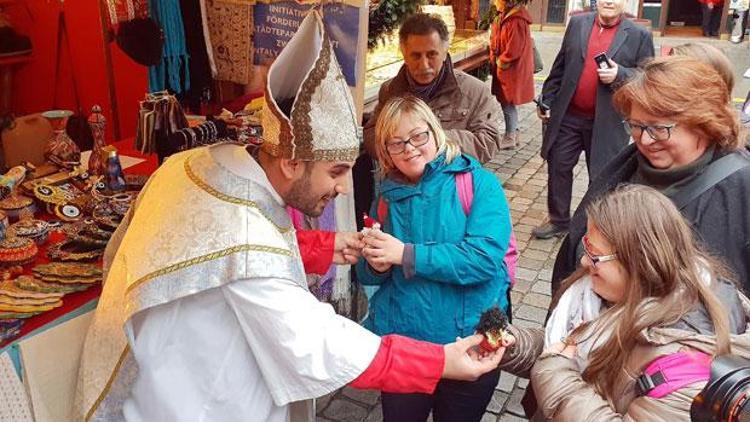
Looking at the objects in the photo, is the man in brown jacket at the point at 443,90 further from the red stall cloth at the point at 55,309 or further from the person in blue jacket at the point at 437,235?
the red stall cloth at the point at 55,309

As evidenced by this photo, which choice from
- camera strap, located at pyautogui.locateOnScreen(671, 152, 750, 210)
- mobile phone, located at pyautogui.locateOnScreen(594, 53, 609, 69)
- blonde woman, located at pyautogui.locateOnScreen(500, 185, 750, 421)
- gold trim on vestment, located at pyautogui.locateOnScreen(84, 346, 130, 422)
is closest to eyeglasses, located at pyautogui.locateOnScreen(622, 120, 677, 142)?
camera strap, located at pyautogui.locateOnScreen(671, 152, 750, 210)

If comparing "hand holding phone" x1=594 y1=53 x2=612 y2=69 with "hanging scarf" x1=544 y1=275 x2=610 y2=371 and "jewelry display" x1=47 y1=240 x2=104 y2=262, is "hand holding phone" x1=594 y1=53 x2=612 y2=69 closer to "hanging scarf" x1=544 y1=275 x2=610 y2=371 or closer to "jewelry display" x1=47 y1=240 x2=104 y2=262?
"hanging scarf" x1=544 y1=275 x2=610 y2=371

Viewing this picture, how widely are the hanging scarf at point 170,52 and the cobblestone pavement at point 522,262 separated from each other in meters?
2.17

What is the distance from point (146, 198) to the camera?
6.19ft

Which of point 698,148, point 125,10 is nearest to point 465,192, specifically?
point 698,148

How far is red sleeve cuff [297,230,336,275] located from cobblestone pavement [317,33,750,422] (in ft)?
A: 4.50

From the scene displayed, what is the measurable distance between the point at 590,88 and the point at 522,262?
1487mm

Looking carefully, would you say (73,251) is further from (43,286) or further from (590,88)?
(590,88)

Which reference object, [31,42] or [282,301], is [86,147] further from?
[282,301]

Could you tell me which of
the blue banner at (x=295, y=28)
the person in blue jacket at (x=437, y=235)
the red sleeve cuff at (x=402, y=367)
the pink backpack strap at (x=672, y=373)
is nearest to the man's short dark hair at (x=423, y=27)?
the blue banner at (x=295, y=28)

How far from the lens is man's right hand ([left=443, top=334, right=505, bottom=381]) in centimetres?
178

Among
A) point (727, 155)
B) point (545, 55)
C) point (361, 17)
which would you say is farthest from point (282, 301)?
point (545, 55)

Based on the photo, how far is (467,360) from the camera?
1.80 m

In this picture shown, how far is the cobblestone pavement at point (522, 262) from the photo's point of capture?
3.59m
